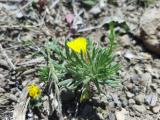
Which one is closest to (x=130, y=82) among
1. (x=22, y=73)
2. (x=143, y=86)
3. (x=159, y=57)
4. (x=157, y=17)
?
(x=143, y=86)

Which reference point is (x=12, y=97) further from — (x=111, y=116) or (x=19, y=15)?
(x=19, y=15)

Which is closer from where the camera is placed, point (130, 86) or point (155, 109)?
point (155, 109)

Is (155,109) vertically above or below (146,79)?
below

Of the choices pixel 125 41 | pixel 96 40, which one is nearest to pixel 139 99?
pixel 125 41

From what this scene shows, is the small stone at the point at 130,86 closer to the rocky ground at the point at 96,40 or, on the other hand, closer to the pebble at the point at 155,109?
the rocky ground at the point at 96,40

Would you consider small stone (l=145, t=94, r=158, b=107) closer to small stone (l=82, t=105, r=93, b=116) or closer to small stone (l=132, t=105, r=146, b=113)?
small stone (l=132, t=105, r=146, b=113)

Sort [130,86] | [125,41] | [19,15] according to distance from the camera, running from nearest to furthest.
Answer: [130,86] → [125,41] → [19,15]

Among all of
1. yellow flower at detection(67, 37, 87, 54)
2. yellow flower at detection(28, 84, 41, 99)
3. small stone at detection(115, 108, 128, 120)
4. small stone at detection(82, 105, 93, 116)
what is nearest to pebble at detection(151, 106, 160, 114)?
small stone at detection(115, 108, 128, 120)

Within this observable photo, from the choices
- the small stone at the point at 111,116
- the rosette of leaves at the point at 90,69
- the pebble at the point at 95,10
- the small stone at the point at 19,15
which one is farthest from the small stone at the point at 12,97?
the pebble at the point at 95,10
